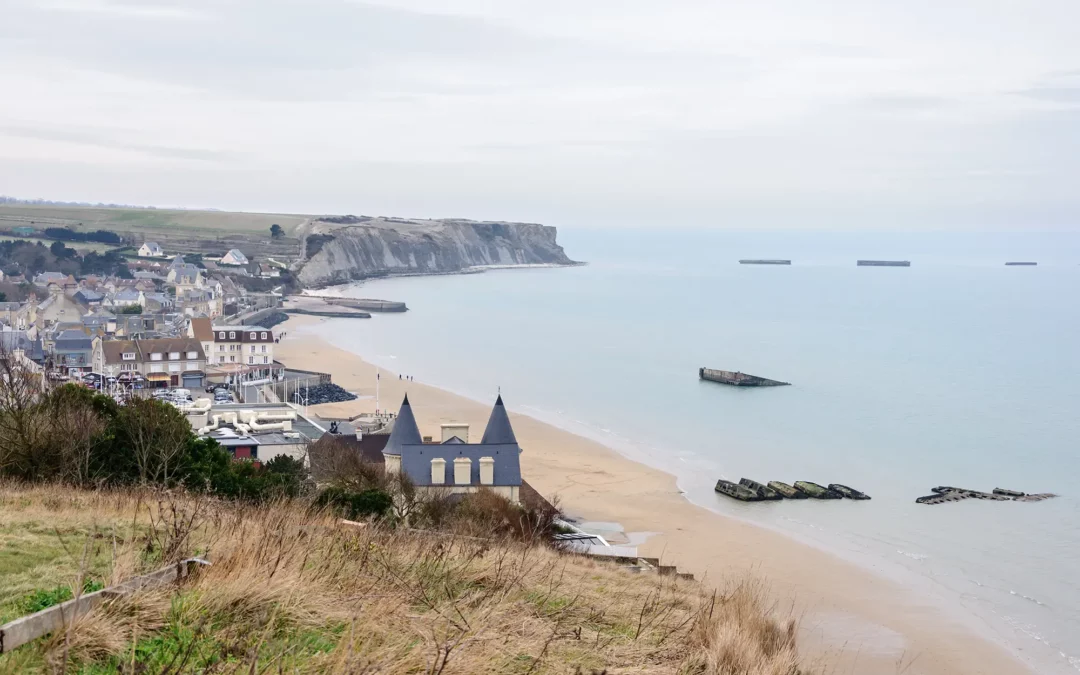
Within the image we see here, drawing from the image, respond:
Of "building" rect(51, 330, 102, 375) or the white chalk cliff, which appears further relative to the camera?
the white chalk cliff

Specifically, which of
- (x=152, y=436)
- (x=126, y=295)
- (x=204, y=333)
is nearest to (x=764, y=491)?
(x=152, y=436)

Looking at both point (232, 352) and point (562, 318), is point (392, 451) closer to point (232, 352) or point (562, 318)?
point (232, 352)

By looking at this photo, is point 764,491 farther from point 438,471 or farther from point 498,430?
point 438,471

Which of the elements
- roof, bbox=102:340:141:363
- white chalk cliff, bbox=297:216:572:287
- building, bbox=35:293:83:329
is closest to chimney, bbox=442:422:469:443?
roof, bbox=102:340:141:363

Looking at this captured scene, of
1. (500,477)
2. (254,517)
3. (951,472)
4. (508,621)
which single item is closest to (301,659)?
(508,621)

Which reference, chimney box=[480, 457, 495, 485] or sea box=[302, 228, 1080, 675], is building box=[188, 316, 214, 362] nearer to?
sea box=[302, 228, 1080, 675]

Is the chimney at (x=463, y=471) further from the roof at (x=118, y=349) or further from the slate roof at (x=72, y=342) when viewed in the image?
the slate roof at (x=72, y=342)
